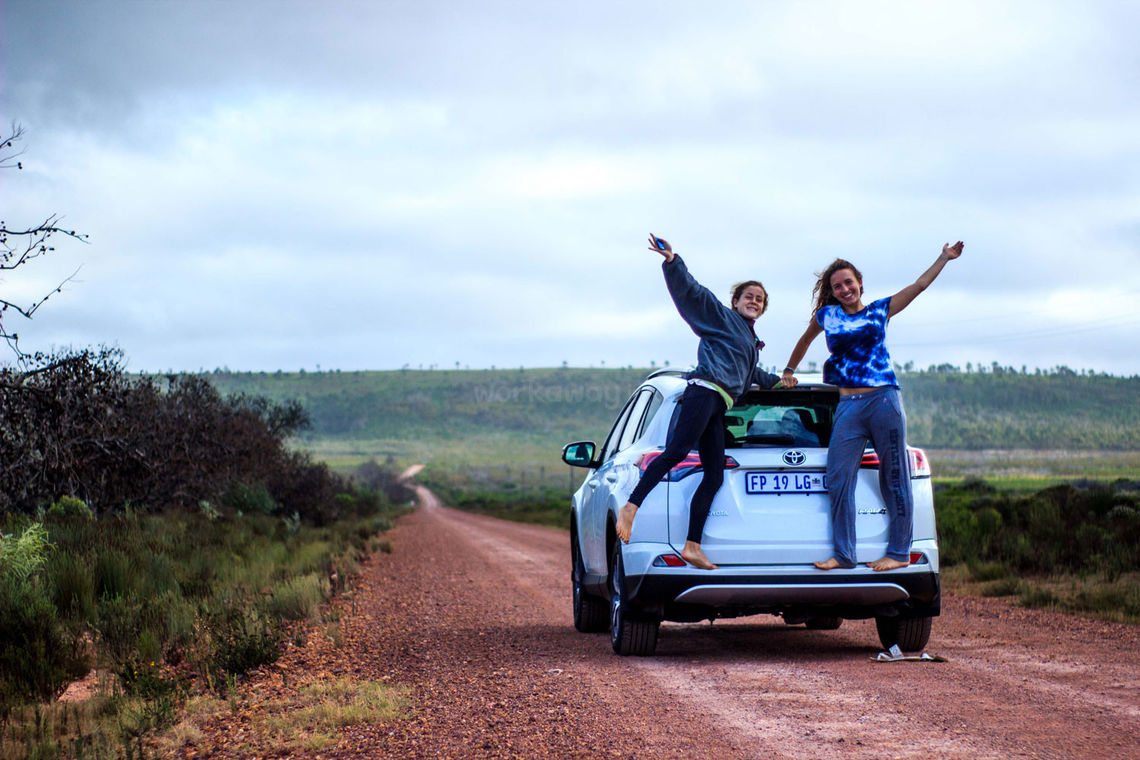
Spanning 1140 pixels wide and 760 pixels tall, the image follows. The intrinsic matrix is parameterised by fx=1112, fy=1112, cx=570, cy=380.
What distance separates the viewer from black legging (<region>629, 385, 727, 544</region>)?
23.3 ft

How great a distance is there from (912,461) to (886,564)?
75 centimetres

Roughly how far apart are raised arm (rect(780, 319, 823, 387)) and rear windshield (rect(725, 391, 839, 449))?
0.36 ft

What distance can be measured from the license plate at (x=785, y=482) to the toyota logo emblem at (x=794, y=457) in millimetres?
73

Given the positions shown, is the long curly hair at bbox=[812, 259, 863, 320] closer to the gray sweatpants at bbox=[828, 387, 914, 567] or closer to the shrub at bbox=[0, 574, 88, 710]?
the gray sweatpants at bbox=[828, 387, 914, 567]

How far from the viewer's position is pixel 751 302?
7.65 meters

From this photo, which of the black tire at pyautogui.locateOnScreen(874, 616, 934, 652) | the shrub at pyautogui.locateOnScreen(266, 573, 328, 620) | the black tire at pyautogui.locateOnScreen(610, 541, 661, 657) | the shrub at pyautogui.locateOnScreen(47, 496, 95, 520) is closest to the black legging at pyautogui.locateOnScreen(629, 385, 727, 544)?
the black tire at pyautogui.locateOnScreen(610, 541, 661, 657)

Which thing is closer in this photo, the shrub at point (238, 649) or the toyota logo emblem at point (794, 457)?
the toyota logo emblem at point (794, 457)

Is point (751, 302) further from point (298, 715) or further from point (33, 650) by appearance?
point (33, 650)

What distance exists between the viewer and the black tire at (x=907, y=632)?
7754mm

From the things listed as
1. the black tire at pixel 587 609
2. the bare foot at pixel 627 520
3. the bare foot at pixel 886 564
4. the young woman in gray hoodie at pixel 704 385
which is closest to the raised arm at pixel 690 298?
the young woman in gray hoodie at pixel 704 385

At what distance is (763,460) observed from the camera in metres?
7.23

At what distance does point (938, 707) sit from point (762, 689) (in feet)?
3.54

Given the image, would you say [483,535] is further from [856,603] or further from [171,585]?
[856,603]

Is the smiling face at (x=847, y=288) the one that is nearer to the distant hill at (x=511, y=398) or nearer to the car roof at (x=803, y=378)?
the car roof at (x=803, y=378)
